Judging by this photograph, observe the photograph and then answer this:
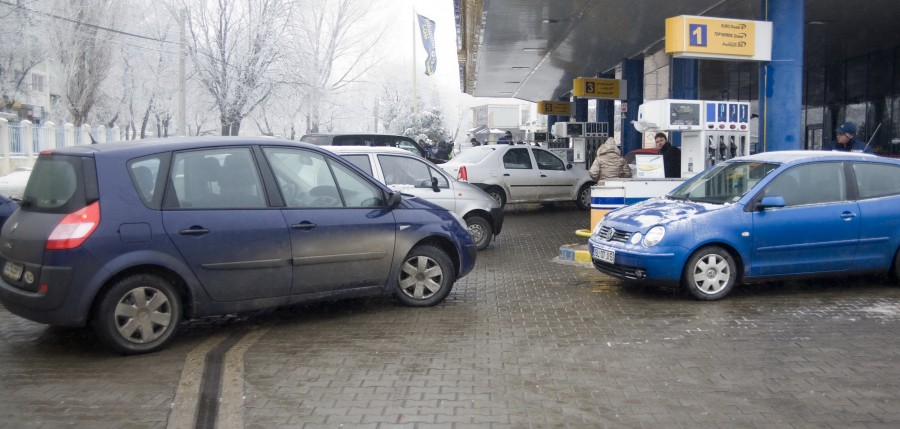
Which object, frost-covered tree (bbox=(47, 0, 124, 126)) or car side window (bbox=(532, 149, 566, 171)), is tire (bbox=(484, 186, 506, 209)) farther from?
frost-covered tree (bbox=(47, 0, 124, 126))

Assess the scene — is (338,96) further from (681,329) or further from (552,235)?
(681,329)

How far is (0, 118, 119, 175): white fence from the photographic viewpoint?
101 ft

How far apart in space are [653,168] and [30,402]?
8561mm

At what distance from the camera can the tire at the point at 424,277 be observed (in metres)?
7.46

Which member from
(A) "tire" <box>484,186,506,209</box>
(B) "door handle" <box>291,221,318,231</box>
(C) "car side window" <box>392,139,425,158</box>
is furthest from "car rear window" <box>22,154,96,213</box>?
(C) "car side window" <box>392,139,425,158</box>


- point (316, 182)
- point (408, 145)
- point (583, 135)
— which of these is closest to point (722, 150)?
point (316, 182)

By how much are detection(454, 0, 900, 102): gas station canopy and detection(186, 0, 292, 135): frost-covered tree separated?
829 centimetres

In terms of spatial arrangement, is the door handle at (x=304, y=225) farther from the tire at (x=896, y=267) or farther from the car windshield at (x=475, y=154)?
the car windshield at (x=475, y=154)

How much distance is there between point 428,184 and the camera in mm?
11164

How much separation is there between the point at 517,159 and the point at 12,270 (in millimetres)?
12144

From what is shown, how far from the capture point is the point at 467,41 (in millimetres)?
22750

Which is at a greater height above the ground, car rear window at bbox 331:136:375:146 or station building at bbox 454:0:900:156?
station building at bbox 454:0:900:156

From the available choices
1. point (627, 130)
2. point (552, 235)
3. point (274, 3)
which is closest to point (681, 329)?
point (552, 235)

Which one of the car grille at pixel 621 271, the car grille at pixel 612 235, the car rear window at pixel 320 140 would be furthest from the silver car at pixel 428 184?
the car rear window at pixel 320 140
